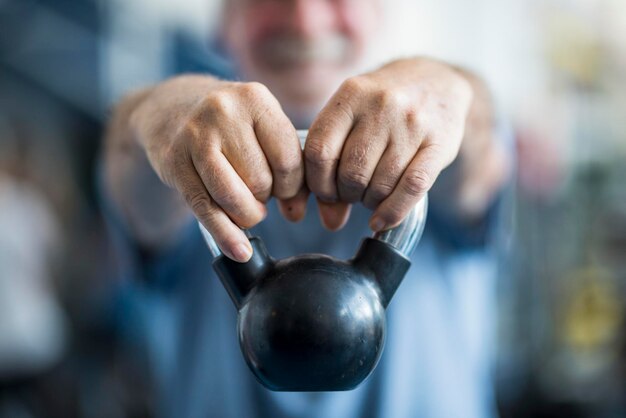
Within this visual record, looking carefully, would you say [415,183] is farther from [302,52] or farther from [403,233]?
[302,52]

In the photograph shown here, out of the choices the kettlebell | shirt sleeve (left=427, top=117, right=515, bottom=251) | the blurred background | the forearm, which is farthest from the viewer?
the blurred background

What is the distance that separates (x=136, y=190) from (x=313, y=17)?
0.37 meters

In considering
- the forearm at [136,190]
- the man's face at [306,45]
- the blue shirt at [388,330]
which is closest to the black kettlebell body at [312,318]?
the forearm at [136,190]

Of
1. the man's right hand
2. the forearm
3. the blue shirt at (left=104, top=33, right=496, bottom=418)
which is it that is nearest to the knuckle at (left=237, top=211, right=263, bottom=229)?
the man's right hand

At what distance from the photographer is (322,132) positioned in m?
0.33

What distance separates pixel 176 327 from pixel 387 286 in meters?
0.65

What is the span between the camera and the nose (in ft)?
3.10

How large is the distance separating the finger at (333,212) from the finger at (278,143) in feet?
0.11

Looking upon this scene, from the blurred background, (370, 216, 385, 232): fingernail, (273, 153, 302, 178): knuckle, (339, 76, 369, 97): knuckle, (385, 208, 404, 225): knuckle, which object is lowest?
the blurred background

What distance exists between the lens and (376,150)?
13.2 inches

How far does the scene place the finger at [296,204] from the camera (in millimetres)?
361

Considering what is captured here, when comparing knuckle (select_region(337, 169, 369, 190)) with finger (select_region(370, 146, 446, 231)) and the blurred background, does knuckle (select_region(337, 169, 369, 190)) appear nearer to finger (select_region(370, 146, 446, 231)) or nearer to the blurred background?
finger (select_region(370, 146, 446, 231))

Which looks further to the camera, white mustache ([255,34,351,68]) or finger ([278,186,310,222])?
white mustache ([255,34,351,68])

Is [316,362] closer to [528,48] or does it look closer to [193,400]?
[193,400]
